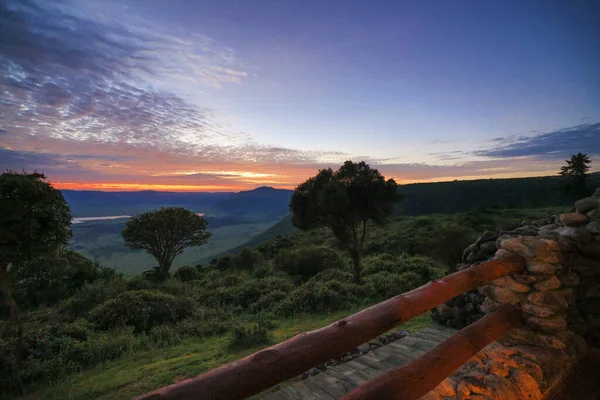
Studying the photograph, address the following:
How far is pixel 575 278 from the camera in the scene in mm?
3465

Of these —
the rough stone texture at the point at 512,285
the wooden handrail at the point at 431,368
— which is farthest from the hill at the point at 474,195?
the wooden handrail at the point at 431,368

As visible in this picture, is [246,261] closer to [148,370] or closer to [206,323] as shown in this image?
[206,323]

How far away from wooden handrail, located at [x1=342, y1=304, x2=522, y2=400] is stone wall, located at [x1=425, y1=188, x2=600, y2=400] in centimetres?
44

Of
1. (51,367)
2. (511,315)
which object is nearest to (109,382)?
(51,367)

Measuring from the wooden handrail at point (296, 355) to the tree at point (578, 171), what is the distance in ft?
132

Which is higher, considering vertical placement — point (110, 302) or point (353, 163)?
point (353, 163)

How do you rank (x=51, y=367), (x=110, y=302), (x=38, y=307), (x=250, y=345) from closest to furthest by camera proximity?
(x=51, y=367), (x=250, y=345), (x=110, y=302), (x=38, y=307)

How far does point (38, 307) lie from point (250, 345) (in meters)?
13.9

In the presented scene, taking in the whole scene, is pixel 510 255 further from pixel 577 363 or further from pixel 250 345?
pixel 250 345

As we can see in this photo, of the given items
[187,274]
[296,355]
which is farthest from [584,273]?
[187,274]

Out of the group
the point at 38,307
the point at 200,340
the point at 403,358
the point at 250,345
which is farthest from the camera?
the point at 38,307

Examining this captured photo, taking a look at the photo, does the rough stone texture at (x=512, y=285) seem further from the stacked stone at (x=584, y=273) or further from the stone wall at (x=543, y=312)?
the stacked stone at (x=584, y=273)

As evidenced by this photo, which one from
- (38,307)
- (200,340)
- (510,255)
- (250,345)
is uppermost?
(510,255)

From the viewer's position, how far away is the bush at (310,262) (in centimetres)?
1811
